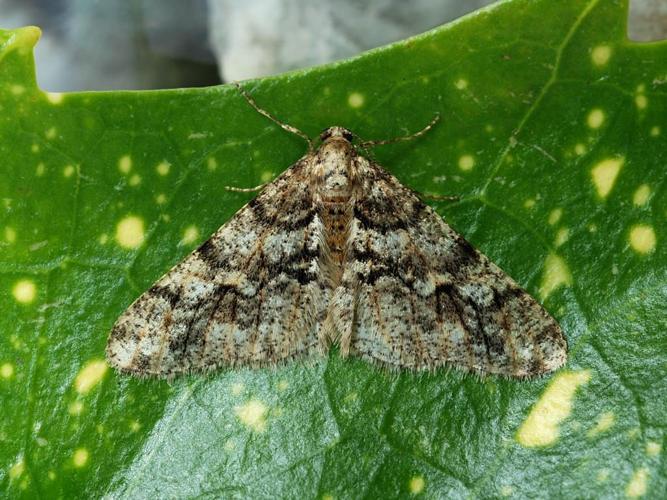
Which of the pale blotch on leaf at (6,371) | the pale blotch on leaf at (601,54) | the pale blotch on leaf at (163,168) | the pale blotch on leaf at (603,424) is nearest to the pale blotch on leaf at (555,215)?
the pale blotch on leaf at (601,54)

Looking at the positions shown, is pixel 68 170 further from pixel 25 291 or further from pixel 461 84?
pixel 461 84

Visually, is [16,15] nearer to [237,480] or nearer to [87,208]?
[87,208]

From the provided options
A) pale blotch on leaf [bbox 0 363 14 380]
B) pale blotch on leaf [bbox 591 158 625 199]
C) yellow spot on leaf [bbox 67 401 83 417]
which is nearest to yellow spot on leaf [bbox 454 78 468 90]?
pale blotch on leaf [bbox 591 158 625 199]

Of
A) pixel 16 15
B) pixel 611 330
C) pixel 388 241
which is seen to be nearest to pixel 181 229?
pixel 388 241

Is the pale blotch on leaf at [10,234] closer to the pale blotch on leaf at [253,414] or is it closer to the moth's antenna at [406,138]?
the pale blotch on leaf at [253,414]

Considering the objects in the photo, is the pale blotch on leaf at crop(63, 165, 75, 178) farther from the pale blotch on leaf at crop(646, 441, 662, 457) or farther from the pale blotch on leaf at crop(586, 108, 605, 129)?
the pale blotch on leaf at crop(646, 441, 662, 457)

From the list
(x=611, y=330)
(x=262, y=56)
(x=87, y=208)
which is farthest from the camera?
(x=262, y=56)
